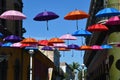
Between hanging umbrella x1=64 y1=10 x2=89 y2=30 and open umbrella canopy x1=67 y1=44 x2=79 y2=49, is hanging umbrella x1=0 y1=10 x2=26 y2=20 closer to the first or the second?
hanging umbrella x1=64 y1=10 x2=89 y2=30

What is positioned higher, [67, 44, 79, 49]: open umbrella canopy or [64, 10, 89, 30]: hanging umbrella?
[64, 10, 89, 30]: hanging umbrella

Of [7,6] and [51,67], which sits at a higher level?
[7,6]

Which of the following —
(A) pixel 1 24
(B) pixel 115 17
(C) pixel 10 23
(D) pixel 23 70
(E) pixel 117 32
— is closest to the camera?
(B) pixel 115 17

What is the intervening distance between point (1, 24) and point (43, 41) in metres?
8.75

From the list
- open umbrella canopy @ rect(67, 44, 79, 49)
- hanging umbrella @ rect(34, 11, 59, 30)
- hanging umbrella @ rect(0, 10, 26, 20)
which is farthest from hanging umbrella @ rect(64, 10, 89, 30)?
open umbrella canopy @ rect(67, 44, 79, 49)

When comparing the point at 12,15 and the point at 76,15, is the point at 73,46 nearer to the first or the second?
the point at 76,15

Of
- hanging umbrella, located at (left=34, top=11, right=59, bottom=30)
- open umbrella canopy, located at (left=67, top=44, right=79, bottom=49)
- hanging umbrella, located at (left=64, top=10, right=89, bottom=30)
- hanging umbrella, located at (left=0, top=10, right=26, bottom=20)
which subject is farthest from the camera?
open umbrella canopy, located at (left=67, top=44, right=79, bottom=49)

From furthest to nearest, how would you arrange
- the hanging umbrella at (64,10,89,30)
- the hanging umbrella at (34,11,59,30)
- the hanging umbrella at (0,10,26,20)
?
the hanging umbrella at (0,10,26,20)
the hanging umbrella at (34,11,59,30)
the hanging umbrella at (64,10,89,30)

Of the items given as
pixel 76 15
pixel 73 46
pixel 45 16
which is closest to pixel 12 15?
pixel 45 16

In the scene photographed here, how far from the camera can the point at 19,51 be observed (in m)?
45.0

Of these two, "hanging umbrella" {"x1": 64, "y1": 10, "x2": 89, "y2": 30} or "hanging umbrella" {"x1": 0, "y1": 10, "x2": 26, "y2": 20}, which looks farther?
"hanging umbrella" {"x1": 0, "y1": 10, "x2": 26, "y2": 20}

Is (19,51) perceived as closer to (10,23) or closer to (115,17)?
(10,23)

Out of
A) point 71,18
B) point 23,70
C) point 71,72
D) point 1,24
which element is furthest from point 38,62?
point 71,72

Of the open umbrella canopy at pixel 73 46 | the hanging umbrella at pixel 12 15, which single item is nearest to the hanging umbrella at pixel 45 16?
the hanging umbrella at pixel 12 15
